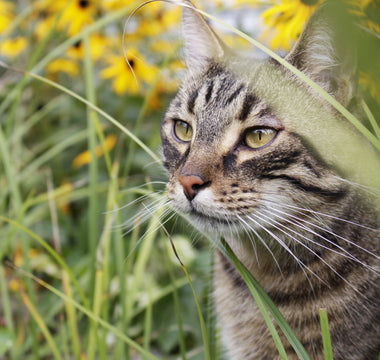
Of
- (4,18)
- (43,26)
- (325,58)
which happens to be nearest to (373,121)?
(325,58)

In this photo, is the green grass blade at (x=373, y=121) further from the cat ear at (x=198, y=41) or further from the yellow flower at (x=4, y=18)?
the yellow flower at (x=4, y=18)

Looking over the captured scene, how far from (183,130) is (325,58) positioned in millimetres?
443

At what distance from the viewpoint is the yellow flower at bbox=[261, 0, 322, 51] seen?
140 cm

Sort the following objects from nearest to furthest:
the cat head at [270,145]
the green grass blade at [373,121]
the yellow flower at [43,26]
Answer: the green grass blade at [373,121], the cat head at [270,145], the yellow flower at [43,26]

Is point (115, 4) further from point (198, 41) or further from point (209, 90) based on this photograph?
point (209, 90)

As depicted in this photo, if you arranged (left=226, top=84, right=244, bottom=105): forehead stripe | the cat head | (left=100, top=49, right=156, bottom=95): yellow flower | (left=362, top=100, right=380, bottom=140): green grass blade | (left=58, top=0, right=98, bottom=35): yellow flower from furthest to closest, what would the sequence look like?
(left=58, top=0, right=98, bottom=35): yellow flower, (left=100, top=49, right=156, bottom=95): yellow flower, (left=226, top=84, right=244, bottom=105): forehead stripe, the cat head, (left=362, top=100, right=380, bottom=140): green grass blade

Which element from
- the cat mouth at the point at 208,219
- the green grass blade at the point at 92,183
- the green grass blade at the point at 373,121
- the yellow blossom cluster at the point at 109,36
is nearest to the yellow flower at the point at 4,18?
the yellow blossom cluster at the point at 109,36

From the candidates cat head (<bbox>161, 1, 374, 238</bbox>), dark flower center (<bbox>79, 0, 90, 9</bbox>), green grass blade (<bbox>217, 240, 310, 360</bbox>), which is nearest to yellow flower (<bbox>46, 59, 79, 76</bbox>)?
dark flower center (<bbox>79, 0, 90, 9</bbox>)

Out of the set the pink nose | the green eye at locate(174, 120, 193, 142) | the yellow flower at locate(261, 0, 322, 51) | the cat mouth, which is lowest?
the cat mouth

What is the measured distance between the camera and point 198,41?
1.43 m

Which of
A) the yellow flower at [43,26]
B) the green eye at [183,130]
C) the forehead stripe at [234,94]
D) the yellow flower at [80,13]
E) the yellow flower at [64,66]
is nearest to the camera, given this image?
the forehead stripe at [234,94]

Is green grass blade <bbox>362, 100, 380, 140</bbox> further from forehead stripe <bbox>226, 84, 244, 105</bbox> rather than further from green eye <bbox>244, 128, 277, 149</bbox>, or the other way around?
forehead stripe <bbox>226, 84, 244, 105</bbox>

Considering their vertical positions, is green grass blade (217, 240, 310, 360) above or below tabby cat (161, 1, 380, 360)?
below

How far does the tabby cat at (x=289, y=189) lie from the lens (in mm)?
1078
